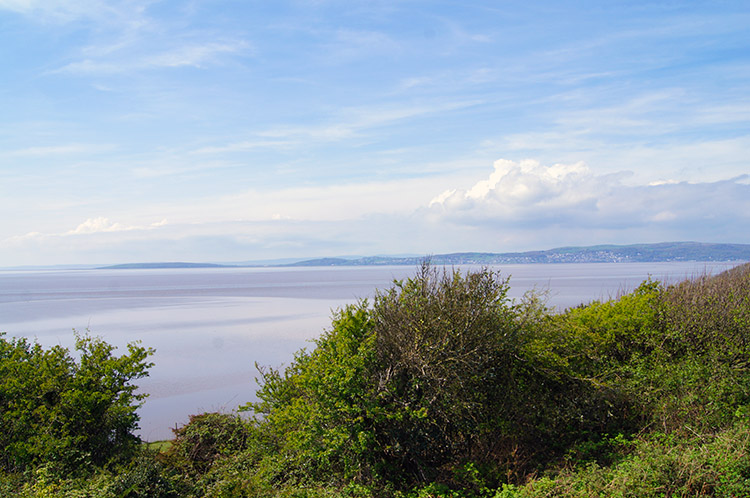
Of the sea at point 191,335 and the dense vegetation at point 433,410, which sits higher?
the dense vegetation at point 433,410

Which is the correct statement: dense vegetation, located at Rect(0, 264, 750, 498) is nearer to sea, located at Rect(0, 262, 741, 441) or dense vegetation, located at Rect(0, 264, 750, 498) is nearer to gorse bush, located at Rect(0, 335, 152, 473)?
gorse bush, located at Rect(0, 335, 152, 473)

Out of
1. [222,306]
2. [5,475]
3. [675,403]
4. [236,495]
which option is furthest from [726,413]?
[222,306]

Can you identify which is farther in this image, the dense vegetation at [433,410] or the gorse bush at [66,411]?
the gorse bush at [66,411]

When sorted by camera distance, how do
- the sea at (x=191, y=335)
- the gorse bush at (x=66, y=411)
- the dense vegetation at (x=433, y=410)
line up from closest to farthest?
the dense vegetation at (x=433, y=410), the gorse bush at (x=66, y=411), the sea at (x=191, y=335)

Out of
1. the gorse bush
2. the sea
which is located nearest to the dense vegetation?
the gorse bush

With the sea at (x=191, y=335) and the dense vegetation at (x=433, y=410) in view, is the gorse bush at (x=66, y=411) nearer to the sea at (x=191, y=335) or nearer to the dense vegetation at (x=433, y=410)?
the dense vegetation at (x=433, y=410)

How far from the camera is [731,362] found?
49.5 ft

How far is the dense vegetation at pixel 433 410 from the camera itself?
12.3 metres

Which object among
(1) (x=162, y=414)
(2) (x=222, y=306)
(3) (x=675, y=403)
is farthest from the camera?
(2) (x=222, y=306)

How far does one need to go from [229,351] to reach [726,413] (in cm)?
2949

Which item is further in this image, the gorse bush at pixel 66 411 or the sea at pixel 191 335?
the sea at pixel 191 335

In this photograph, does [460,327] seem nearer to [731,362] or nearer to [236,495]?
[236,495]

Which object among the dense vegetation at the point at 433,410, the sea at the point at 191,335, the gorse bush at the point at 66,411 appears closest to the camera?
the dense vegetation at the point at 433,410

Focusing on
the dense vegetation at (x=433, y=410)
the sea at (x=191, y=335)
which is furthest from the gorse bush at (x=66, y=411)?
the sea at (x=191, y=335)
